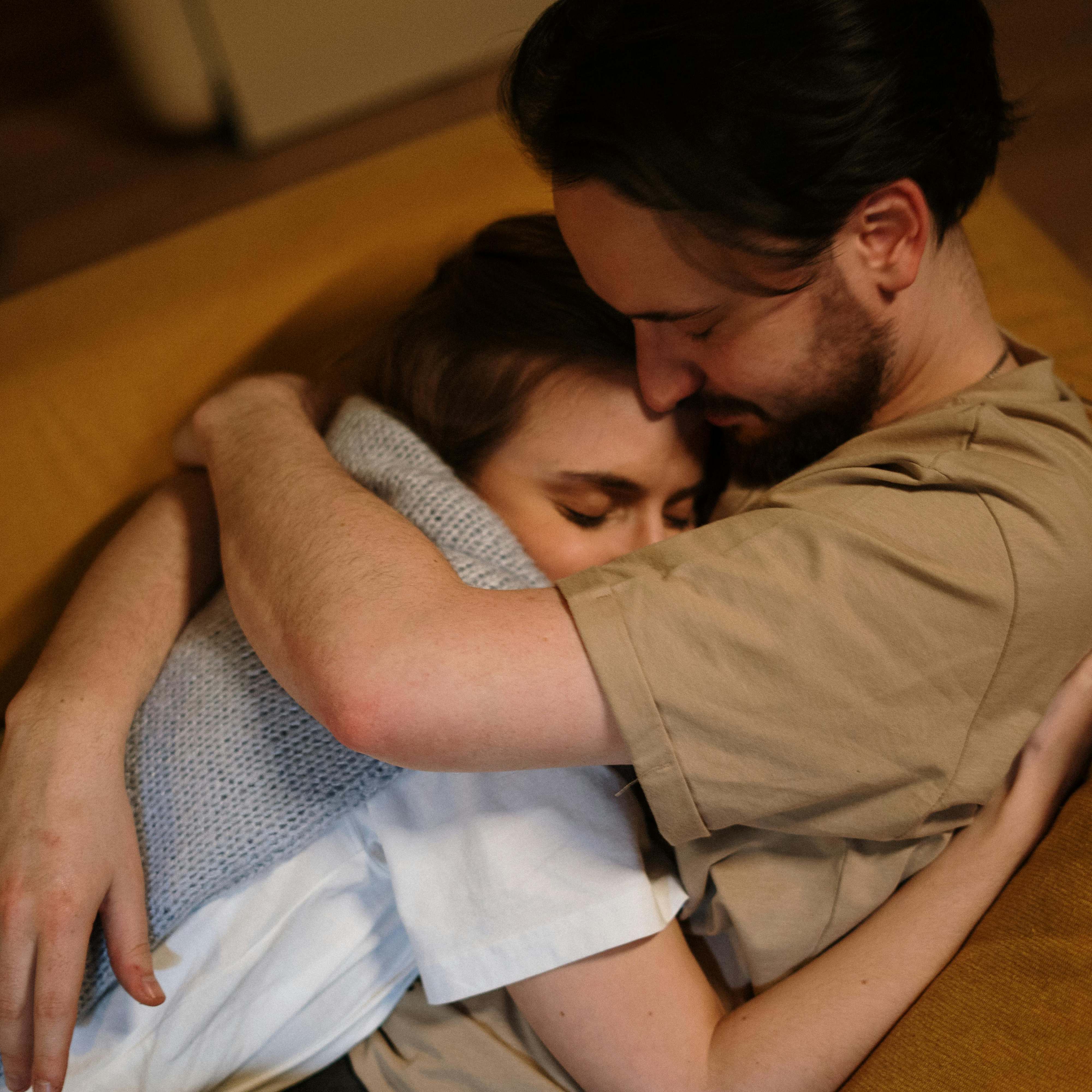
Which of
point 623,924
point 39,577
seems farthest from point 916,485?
point 39,577

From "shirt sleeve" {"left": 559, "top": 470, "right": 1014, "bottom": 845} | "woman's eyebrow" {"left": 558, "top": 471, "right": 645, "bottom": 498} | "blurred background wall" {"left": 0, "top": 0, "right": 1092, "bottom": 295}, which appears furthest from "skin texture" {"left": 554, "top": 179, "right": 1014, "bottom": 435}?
"blurred background wall" {"left": 0, "top": 0, "right": 1092, "bottom": 295}

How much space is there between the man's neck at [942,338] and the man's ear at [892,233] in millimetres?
49

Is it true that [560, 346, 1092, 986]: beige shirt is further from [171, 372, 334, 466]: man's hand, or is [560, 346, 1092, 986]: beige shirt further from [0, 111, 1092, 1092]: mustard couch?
[171, 372, 334, 466]: man's hand

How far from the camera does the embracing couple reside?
0.77m

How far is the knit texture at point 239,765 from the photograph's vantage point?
946 mm

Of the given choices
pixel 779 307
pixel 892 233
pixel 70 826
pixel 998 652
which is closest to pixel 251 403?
pixel 70 826

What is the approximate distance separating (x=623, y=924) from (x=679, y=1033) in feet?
0.36

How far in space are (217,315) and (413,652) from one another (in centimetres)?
92

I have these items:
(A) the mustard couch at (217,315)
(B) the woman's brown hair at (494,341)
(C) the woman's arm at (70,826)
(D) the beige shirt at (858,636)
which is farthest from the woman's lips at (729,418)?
(C) the woman's arm at (70,826)

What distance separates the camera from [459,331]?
1.25 m

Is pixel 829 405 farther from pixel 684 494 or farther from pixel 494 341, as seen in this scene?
pixel 494 341

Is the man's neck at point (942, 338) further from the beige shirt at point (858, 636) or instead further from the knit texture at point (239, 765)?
the knit texture at point (239, 765)

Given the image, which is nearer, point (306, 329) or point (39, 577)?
point (39, 577)

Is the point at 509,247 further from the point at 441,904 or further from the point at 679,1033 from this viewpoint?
the point at 679,1033
